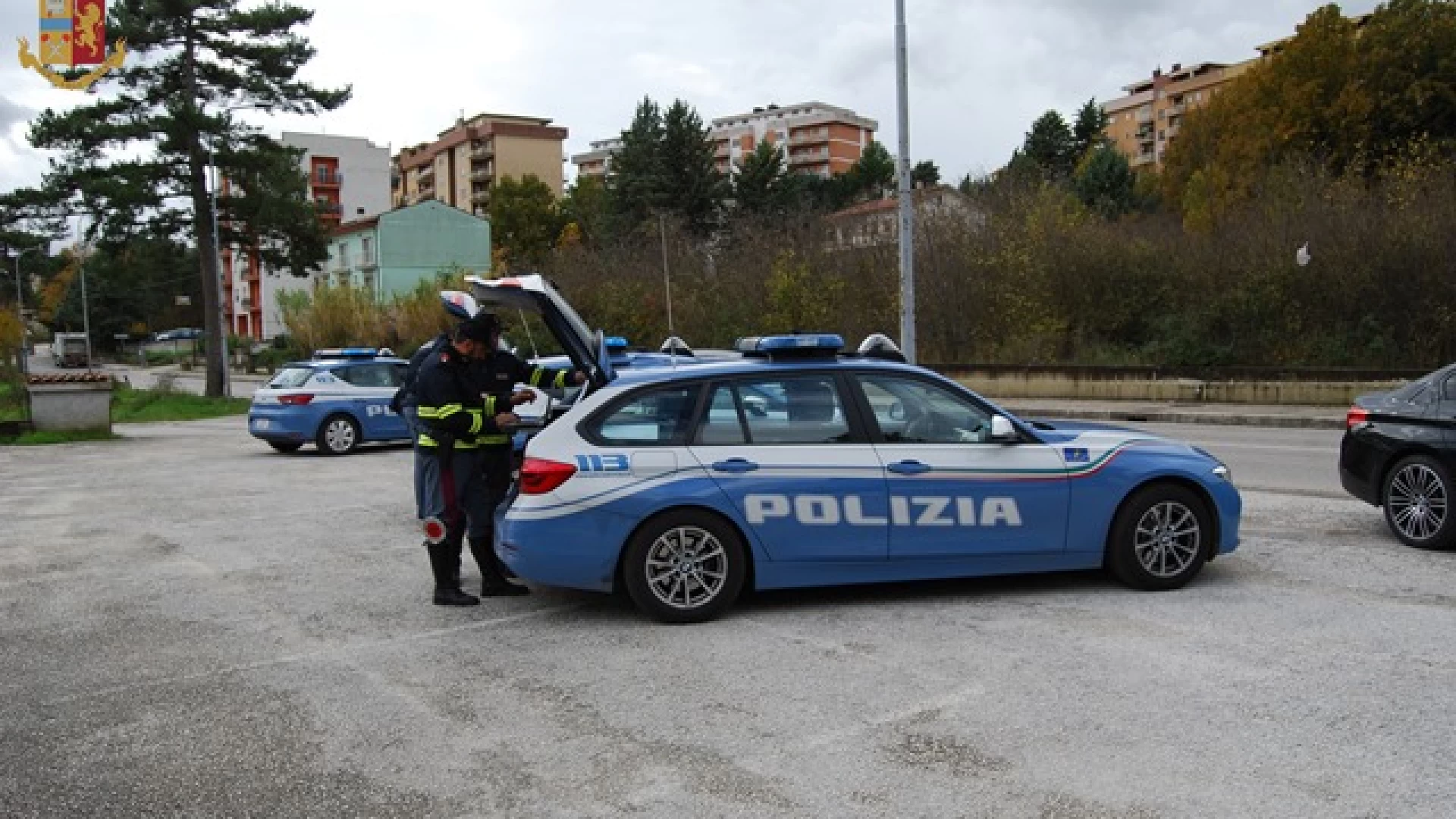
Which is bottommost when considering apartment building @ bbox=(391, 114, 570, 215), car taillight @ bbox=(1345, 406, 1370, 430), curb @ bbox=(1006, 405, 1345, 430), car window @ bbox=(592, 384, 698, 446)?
curb @ bbox=(1006, 405, 1345, 430)

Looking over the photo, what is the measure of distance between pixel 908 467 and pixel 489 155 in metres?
104

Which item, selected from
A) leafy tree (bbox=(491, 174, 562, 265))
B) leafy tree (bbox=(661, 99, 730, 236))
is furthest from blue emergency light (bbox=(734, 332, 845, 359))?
leafy tree (bbox=(491, 174, 562, 265))

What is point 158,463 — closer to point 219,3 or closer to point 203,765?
point 203,765

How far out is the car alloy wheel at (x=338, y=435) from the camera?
17406 millimetres

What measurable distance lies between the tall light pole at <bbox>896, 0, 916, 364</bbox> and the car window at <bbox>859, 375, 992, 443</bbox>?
13257 mm

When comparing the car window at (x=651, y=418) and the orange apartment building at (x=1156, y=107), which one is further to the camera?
the orange apartment building at (x=1156, y=107)

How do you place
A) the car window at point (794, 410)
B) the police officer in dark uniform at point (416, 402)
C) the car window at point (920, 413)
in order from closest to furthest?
the car window at point (794, 410)
the car window at point (920, 413)
the police officer in dark uniform at point (416, 402)

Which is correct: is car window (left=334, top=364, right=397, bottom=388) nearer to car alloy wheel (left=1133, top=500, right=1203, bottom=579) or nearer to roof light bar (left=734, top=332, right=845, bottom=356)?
roof light bar (left=734, top=332, right=845, bottom=356)

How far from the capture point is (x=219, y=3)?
112ft

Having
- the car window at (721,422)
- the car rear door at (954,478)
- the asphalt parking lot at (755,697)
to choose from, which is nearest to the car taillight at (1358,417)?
the asphalt parking lot at (755,697)

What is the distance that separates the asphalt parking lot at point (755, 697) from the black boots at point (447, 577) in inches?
5.1

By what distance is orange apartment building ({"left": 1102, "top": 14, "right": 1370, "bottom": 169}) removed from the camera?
97250 millimetres

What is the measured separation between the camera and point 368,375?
17859mm

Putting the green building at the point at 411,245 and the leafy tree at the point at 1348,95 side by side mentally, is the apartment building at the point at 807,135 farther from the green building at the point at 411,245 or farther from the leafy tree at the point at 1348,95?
the leafy tree at the point at 1348,95
